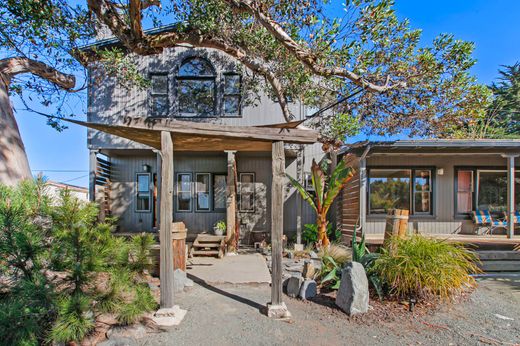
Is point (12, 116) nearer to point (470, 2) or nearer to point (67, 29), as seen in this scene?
point (67, 29)

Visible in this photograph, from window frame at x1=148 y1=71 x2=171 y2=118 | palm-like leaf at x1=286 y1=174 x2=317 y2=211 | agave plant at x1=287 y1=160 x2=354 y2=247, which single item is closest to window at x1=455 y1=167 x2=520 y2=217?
agave plant at x1=287 y1=160 x2=354 y2=247

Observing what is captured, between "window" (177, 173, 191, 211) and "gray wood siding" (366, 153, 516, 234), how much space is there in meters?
6.48

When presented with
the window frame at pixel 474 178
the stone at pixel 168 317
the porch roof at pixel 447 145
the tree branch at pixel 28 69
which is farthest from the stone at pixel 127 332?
the window frame at pixel 474 178

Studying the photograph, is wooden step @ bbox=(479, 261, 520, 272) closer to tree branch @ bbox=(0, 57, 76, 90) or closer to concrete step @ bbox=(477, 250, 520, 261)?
concrete step @ bbox=(477, 250, 520, 261)

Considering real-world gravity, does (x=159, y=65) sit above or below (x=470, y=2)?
below

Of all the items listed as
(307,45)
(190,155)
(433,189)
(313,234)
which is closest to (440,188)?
(433,189)

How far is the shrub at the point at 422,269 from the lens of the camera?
13.7 ft

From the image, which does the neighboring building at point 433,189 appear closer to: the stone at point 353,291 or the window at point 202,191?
the stone at point 353,291

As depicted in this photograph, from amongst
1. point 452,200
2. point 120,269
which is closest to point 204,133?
point 120,269

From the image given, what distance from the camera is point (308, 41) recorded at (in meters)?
6.57

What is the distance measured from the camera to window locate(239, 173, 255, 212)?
34.2 ft

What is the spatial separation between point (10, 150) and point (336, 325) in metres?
5.68

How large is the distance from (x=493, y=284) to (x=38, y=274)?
7613mm

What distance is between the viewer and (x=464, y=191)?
9219 mm
